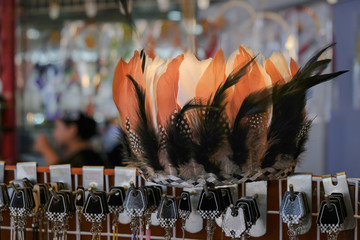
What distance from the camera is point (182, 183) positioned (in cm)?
87

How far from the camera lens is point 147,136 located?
867 millimetres

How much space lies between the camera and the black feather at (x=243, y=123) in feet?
2.66

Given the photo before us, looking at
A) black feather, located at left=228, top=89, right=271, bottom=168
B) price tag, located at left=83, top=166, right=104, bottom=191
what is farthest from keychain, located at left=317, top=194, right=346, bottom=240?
price tag, located at left=83, top=166, right=104, bottom=191

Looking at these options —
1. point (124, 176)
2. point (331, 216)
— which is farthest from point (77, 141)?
point (331, 216)

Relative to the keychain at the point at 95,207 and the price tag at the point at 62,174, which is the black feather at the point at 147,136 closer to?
the keychain at the point at 95,207

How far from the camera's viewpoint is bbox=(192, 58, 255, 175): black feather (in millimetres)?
808

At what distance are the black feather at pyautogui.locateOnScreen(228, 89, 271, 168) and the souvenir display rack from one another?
0.18m

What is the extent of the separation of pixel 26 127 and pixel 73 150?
59.9 inches

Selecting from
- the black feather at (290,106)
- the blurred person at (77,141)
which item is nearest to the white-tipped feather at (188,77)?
the black feather at (290,106)

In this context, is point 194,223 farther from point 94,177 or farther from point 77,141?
point 77,141

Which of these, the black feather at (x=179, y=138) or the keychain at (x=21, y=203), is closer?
the black feather at (x=179, y=138)

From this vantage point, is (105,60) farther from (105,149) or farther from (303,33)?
(303,33)

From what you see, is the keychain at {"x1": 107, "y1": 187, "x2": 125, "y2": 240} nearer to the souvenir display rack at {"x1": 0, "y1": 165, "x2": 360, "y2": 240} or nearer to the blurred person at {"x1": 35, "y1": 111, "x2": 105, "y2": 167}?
the souvenir display rack at {"x1": 0, "y1": 165, "x2": 360, "y2": 240}

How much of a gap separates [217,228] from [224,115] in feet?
1.01
